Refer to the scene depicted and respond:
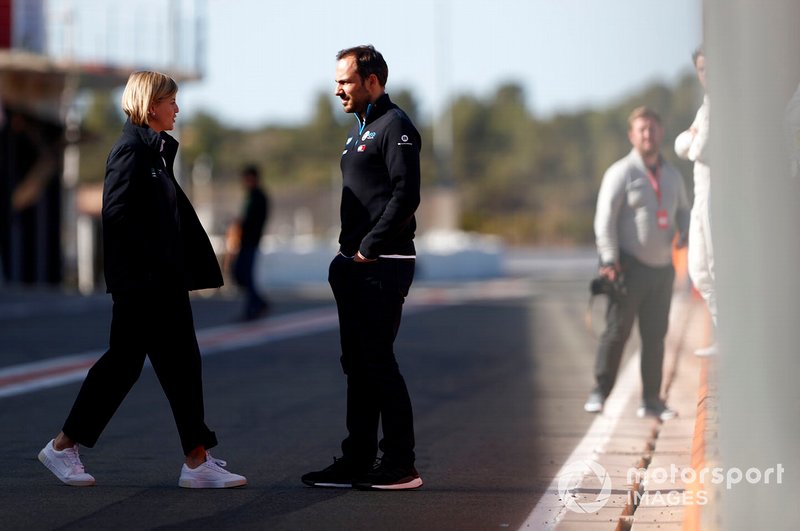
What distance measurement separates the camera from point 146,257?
6020 mm

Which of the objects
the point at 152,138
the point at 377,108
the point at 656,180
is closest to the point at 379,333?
the point at 377,108

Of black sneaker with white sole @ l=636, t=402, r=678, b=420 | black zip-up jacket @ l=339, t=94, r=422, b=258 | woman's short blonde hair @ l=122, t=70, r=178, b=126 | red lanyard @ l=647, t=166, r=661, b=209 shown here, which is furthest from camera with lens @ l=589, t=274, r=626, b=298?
woman's short blonde hair @ l=122, t=70, r=178, b=126

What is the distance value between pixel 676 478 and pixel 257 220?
38.4ft

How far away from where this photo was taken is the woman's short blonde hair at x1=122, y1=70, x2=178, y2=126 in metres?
6.06

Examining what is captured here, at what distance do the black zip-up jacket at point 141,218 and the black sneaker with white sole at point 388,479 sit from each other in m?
1.09

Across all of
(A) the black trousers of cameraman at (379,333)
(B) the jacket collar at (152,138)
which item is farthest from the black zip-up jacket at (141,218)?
(A) the black trousers of cameraman at (379,333)

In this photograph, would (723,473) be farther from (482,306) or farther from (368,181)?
(482,306)

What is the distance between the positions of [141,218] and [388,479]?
5.00 ft

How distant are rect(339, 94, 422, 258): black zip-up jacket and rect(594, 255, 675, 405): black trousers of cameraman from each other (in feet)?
9.30

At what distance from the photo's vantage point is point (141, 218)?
6.02 m

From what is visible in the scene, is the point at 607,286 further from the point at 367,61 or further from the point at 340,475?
the point at 367,61

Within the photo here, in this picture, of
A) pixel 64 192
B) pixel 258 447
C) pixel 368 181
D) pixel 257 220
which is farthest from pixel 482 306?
pixel 368 181

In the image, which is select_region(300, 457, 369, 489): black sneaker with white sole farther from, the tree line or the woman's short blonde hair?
the tree line

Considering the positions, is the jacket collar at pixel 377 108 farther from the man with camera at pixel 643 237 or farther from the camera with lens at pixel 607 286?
the camera with lens at pixel 607 286
